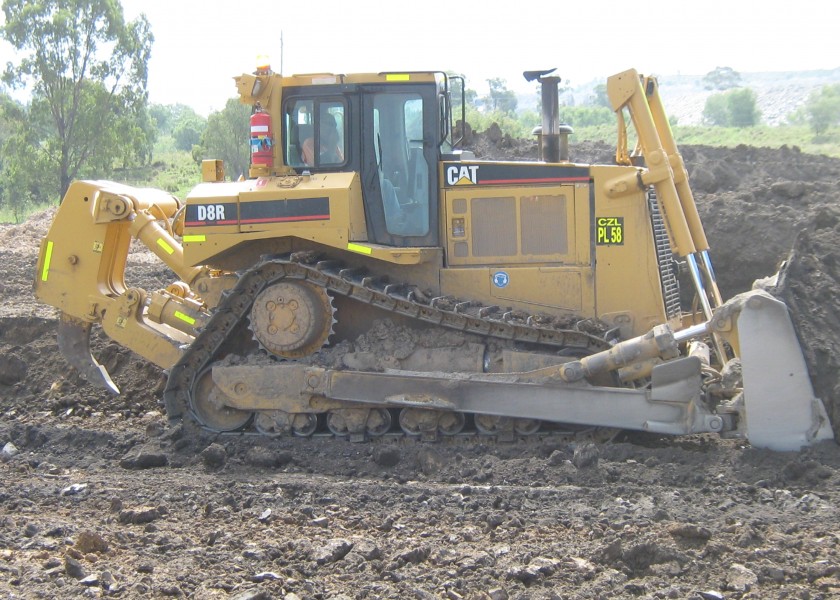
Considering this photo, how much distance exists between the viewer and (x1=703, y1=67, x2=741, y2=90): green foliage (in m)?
123

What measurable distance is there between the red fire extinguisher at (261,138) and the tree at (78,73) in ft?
91.6

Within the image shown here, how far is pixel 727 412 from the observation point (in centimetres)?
754

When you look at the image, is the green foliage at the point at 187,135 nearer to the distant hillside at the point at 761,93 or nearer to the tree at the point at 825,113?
the distant hillside at the point at 761,93

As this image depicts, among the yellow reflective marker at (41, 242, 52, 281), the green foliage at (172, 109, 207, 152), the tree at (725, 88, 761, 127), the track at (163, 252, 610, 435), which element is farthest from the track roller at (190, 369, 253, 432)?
the tree at (725, 88, 761, 127)

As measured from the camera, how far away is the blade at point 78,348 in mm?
9406

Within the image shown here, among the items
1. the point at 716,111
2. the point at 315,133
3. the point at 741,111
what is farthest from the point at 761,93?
the point at 315,133

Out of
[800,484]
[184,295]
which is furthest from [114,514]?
[800,484]

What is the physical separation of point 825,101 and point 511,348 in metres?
54.9

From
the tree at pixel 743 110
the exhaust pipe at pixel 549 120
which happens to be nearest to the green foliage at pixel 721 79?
the tree at pixel 743 110

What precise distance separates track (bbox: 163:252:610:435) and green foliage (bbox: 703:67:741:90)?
12047 cm

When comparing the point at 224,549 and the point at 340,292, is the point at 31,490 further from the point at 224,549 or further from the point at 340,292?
the point at 340,292

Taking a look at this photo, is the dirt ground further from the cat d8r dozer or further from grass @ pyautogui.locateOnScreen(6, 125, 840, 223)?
grass @ pyautogui.locateOnScreen(6, 125, 840, 223)

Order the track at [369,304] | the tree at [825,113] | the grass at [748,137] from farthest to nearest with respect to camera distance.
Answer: the tree at [825,113], the grass at [748,137], the track at [369,304]

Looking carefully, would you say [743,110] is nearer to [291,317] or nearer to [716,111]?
[716,111]
